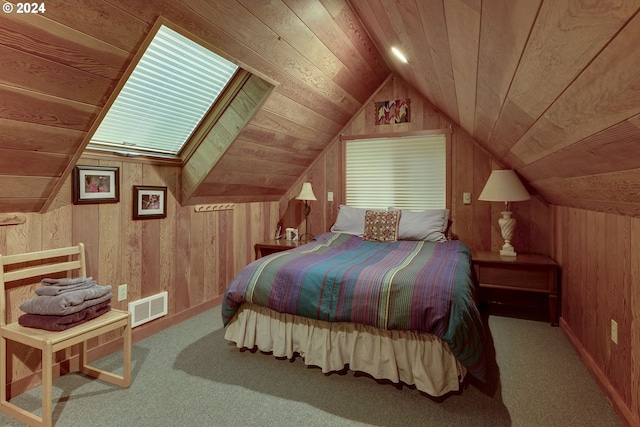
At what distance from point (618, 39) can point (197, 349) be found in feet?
8.63

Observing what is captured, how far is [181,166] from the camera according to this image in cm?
310

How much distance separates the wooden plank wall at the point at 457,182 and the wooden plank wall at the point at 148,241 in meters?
0.92

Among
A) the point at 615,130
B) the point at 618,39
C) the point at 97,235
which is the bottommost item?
the point at 97,235

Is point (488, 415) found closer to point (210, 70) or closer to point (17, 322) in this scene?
point (17, 322)

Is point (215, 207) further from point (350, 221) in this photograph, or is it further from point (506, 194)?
point (506, 194)

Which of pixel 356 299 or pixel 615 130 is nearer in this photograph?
pixel 615 130

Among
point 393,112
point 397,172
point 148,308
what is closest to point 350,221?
point 397,172

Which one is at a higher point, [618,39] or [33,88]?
[33,88]

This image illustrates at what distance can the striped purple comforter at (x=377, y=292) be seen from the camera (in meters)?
1.81

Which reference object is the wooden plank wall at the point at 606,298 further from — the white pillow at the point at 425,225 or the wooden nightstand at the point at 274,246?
the wooden nightstand at the point at 274,246

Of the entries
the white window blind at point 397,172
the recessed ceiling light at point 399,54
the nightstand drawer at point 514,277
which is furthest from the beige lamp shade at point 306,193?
the nightstand drawer at point 514,277

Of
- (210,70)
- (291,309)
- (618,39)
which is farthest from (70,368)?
(618,39)

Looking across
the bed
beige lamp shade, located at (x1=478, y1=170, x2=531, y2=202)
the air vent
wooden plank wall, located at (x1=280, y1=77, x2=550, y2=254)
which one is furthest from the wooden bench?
beige lamp shade, located at (x1=478, y1=170, x2=531, y2=202)

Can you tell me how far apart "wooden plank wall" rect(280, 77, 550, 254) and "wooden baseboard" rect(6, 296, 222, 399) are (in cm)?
171
